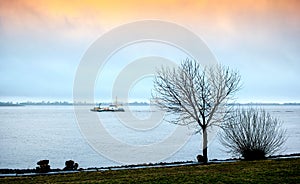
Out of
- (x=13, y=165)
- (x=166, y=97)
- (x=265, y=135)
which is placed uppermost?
(x=166, y=97)

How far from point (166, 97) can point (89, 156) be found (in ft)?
32.9

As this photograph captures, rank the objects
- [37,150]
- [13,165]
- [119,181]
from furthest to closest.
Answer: [37,150], [13,165], [119,181]

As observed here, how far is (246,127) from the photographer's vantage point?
17.9m

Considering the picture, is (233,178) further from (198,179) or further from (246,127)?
(246,127)

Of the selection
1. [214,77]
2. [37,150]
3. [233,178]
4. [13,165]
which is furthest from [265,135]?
[37,150]

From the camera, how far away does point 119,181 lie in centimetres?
999

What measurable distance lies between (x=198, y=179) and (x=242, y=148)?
8698mm

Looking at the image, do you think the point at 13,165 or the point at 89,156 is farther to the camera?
the point at 89,156

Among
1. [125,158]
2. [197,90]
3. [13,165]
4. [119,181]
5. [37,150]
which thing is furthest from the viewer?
[37,150]

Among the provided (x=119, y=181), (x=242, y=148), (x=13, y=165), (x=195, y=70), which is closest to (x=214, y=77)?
(x=195, y=70)

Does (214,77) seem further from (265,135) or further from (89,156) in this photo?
(89,156)

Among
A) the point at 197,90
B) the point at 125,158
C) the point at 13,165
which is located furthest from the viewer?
the point at 125,158

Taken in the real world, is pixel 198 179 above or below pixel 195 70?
below

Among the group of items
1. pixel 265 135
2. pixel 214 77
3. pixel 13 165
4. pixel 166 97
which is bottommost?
pixel 13 165
